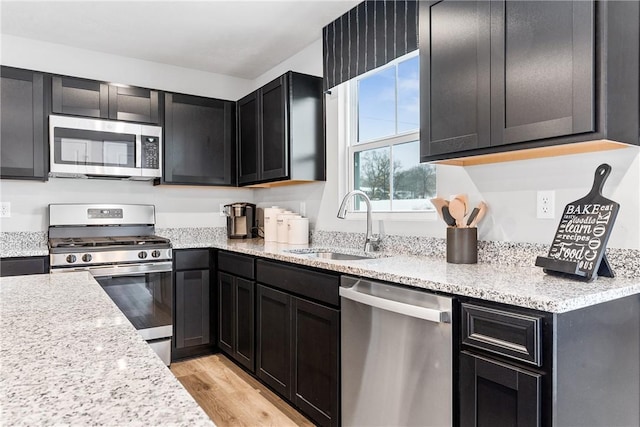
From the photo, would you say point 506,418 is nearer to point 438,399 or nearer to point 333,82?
point 438,399

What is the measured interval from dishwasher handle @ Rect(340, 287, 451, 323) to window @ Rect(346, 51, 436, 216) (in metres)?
0.78

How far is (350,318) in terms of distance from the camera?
6.31 feet

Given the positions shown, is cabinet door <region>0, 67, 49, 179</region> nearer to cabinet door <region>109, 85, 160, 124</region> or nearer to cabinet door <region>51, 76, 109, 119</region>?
cabinet door <region>51, 76, 109, 119</region>

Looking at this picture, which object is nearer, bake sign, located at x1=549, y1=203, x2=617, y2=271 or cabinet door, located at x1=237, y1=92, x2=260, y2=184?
bake sign, located at x1=549, y1=203, x2=617, y2=271

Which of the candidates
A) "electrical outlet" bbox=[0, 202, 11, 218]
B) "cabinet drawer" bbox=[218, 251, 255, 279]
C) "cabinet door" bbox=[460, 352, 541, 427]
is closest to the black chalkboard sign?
"cabinet door" bbox=[460, 352, 541, 427]

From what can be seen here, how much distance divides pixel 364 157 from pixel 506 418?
6.18 feet

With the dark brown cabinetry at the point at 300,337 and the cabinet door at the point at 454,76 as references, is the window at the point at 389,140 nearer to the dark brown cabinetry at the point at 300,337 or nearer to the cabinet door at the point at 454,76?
the cabinet door at the point at 454,76

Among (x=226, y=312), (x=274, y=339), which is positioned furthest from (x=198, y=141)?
(x=274, y=339)

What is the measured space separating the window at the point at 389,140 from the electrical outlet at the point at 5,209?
8.24 feet

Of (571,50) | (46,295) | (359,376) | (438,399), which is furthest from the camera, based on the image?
(359,376)

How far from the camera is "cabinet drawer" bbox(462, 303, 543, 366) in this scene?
3.96ft

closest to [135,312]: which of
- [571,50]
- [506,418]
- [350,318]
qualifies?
[350,318]

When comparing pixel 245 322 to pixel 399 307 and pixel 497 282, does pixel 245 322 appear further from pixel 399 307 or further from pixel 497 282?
pixel 497 282

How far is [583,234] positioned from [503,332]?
1.72 ft
